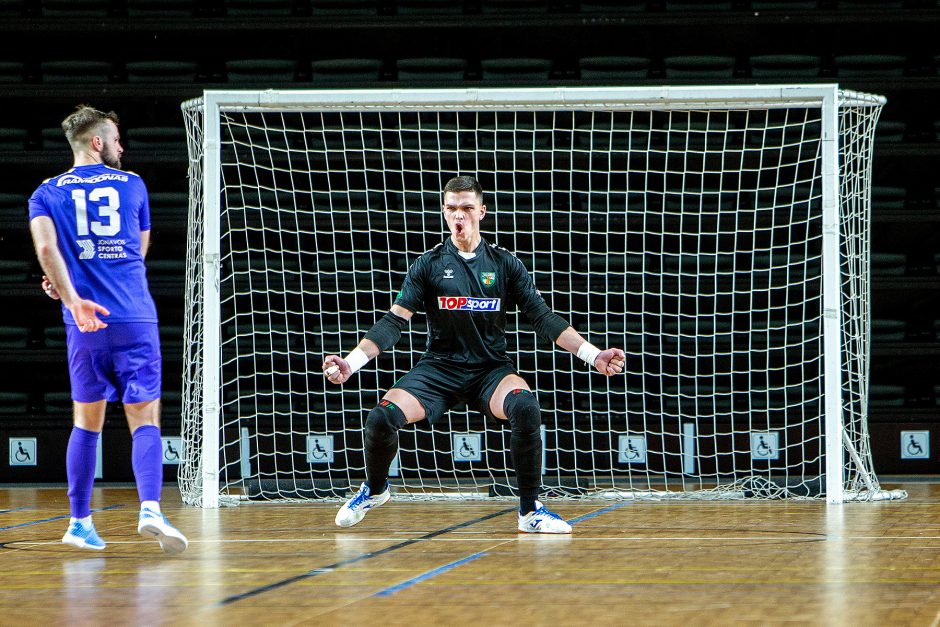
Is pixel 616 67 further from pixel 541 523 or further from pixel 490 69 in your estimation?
pixel 541 523

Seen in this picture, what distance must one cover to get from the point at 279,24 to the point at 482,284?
16.5ft

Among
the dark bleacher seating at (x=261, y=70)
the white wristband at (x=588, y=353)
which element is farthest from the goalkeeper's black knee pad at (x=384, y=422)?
the dark bleacher seating at (x=261, y=70)

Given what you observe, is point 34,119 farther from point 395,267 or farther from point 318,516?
point 318,516

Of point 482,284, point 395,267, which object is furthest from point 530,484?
point 395,267

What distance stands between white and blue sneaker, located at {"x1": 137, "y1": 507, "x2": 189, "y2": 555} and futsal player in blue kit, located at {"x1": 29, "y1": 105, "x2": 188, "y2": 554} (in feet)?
0.52

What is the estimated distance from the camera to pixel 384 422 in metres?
5.00

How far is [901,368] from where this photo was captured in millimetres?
9836

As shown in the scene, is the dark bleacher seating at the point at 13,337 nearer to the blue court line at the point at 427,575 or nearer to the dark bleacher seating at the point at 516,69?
the dark bleacher seating at the point at 516,69

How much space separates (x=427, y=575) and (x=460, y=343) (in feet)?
6.41

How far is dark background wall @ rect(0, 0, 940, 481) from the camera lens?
9.05 meters

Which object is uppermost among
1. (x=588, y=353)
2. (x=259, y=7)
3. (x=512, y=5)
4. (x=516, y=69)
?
(x=259, y=7)

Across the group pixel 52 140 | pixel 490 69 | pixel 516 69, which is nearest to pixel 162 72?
pixel 52 140

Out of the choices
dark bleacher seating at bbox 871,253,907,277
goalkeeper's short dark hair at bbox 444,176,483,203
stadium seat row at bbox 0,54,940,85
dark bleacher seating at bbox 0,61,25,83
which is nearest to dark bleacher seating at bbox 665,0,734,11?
stadium seat row at bbox 0,54,940,85

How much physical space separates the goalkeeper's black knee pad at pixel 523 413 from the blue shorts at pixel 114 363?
1495 millimetres
